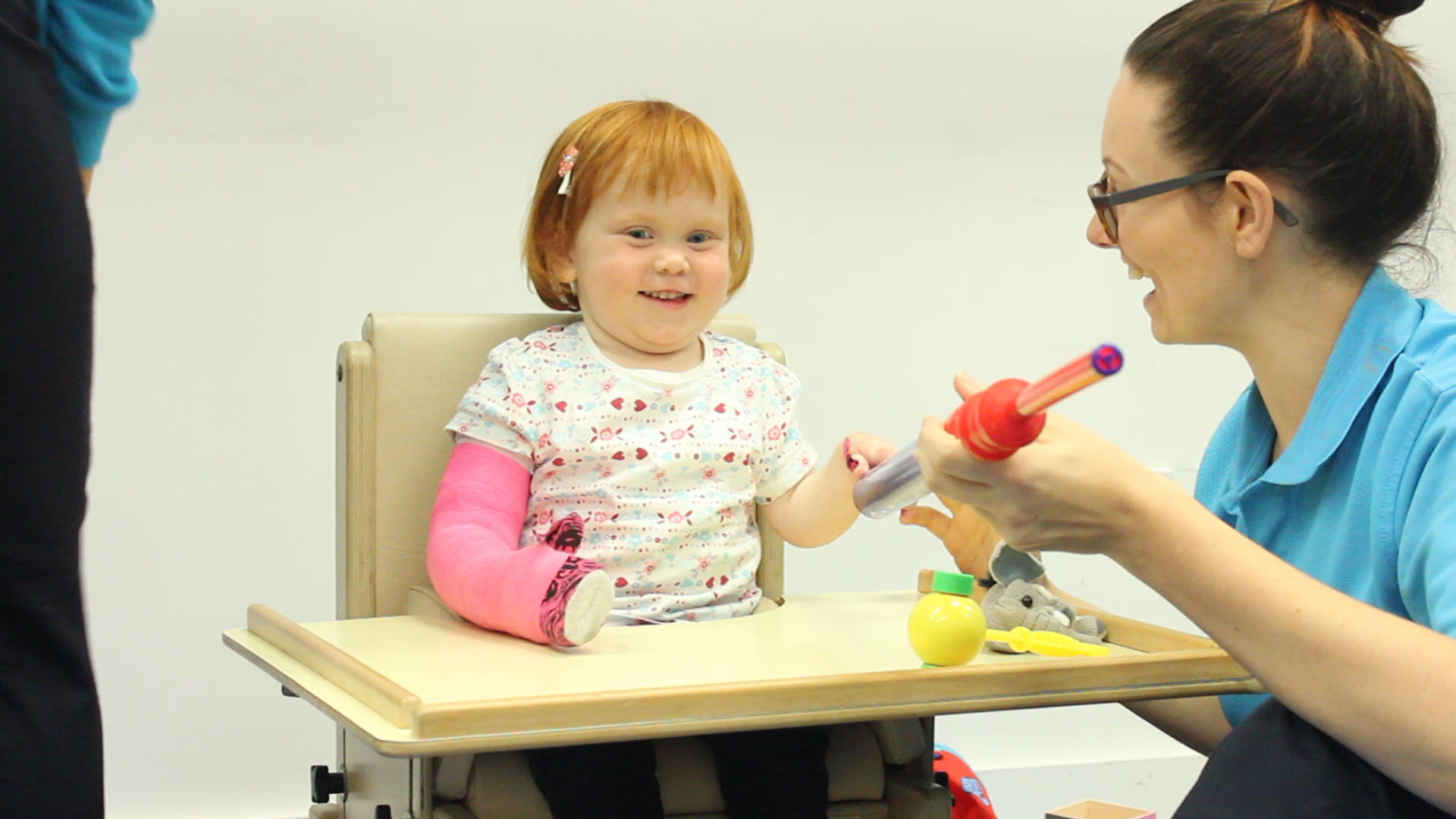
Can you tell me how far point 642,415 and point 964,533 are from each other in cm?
33

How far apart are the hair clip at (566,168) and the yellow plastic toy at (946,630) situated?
2.02 feet

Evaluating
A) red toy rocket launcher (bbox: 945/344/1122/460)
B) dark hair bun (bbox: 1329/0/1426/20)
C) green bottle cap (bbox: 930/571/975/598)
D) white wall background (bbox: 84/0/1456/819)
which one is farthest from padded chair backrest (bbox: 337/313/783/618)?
dark hair bun (bbox: 1329/0/1426/20)

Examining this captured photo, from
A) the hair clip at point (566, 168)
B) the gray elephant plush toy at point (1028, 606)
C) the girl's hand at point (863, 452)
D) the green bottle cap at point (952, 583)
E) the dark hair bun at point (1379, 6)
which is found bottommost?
the gray elephant plush toy at point (1028, 606)

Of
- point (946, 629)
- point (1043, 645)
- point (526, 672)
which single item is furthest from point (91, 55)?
point (1043, 645)

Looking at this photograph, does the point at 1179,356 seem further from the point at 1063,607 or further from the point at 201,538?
the point at 201,538

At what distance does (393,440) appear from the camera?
147cm

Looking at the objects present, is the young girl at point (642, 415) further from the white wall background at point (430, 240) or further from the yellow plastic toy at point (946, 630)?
the white wall background at point (430, 240)

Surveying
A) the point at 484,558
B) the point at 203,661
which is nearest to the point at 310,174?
the point at 203,661

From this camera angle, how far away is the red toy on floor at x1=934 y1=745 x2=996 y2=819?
1724mm

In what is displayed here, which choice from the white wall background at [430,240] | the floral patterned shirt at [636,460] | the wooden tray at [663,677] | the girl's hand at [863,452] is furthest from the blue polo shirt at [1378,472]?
the white wall background at [430,240]

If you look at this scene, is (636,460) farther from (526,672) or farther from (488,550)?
(526,672)

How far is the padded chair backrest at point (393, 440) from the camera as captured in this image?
57.2 inches

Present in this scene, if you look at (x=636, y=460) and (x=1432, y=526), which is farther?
(x=636, y=460)

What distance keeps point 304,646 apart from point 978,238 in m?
1.51
